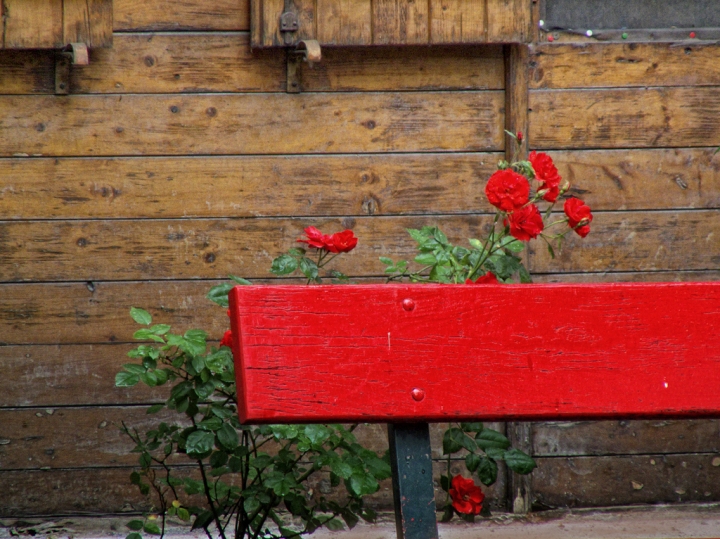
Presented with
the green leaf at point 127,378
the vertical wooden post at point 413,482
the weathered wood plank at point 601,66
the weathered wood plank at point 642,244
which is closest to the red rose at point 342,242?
the green leaf at point 127,378

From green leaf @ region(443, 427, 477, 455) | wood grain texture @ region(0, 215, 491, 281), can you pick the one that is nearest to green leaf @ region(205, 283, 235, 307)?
green leaf @ region(443, 427, 477, 455)

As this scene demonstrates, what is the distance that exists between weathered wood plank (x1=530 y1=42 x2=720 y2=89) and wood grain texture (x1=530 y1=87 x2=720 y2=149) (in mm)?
30

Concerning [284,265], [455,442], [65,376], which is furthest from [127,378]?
[65,376]

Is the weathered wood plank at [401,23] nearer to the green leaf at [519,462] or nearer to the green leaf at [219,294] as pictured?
the green leaf at [219,294]

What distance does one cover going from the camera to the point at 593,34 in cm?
261

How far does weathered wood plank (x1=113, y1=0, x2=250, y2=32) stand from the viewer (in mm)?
2494

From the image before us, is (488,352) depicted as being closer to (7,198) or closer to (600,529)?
(600,529)

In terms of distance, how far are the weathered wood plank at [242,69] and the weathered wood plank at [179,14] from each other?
0.03 m

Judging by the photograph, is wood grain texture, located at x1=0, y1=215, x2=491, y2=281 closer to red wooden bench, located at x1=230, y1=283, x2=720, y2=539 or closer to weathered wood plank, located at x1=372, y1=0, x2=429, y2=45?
weathered wood plank, located at x1=372, y1=0, x2=429, y2=45

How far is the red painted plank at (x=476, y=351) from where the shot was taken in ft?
3.15

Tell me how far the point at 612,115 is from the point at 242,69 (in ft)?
4.01

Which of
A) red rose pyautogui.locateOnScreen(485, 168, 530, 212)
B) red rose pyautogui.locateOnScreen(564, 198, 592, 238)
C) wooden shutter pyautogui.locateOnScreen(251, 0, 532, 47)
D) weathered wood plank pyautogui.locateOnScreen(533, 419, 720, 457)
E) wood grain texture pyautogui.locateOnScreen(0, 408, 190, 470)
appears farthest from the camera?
weathered wood plank pyautogui.locateOnScreen(533, 419, 720, 457)

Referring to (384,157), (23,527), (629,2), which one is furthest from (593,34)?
(23,527)

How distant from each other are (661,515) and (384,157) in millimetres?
1495
